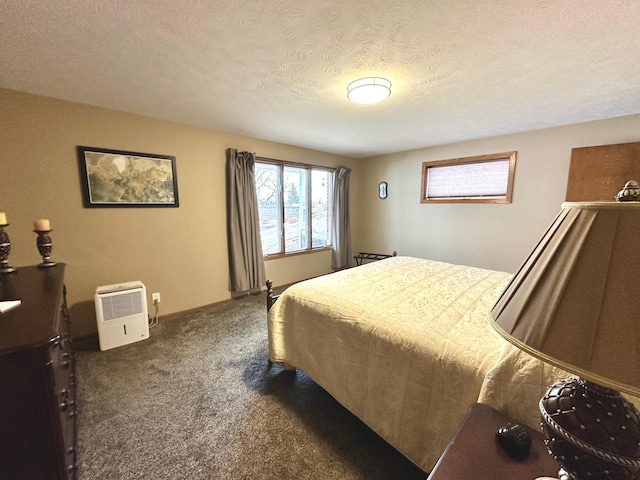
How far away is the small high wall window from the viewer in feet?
11.4

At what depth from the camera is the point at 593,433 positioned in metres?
0.51

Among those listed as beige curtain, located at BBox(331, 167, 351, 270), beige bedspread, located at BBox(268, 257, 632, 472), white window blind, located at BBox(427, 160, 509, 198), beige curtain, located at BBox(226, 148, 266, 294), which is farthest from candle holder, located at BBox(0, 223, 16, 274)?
white window blind, located at BBox(427, 160, 509, 198)

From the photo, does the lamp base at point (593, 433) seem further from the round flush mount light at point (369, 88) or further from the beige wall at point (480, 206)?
the beige wall at point (480, 206)

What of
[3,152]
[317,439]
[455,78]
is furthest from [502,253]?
[3,152]

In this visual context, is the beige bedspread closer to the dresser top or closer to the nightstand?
the nightstand

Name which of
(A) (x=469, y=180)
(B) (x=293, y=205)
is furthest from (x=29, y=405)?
(A) (x=469, y=180)

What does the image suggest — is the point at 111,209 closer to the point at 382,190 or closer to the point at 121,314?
the point at 121,314

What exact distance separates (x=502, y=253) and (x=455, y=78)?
263cm

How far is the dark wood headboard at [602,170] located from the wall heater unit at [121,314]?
4.93 m

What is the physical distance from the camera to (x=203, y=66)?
1773 millimetres

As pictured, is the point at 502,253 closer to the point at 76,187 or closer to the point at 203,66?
the point at 203,66

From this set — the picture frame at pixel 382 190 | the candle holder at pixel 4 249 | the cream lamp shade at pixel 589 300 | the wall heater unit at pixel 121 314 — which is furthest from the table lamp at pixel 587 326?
the picture frame at pixel 382 190

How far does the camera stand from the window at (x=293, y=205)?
13.0 ft

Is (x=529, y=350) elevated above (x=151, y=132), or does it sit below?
below
